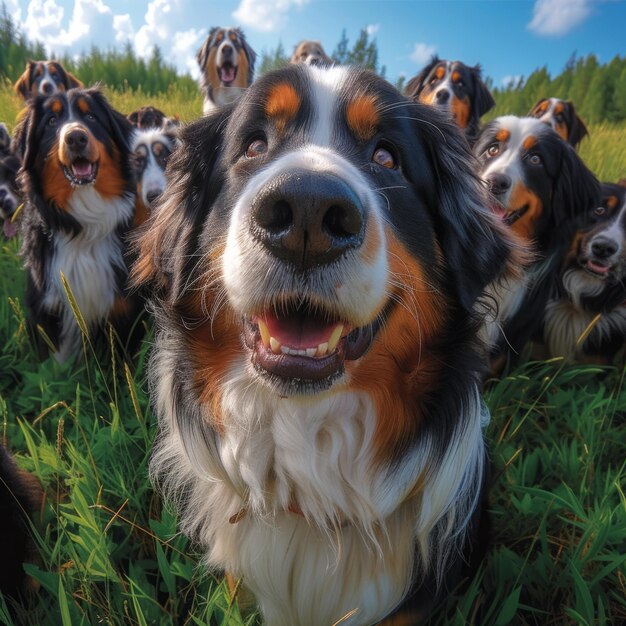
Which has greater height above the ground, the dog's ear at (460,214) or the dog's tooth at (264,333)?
the dog's ear at (460,214)

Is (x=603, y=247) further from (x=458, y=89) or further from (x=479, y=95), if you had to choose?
(x=479, y=95)

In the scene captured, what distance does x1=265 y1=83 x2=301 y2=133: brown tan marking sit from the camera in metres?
1.67

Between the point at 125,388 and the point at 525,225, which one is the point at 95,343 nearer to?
the point at 125,388

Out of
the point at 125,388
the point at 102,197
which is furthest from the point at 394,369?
the point at 102,197

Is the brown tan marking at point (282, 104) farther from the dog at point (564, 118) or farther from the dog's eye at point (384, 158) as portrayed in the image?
the dog at point (564, 118)

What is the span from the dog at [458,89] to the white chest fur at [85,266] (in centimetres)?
359

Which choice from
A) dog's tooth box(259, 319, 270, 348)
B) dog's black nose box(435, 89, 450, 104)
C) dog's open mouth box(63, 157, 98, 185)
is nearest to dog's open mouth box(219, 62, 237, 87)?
dog's black nose box(435, 89, 450, 104)

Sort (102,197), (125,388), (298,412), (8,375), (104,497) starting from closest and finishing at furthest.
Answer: (298,412) < (104,497) < (125,388) < (8,375) < (102,197)

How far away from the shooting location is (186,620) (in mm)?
1765

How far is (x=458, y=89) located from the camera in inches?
222

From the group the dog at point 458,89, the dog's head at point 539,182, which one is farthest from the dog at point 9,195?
the dog's head at point 539,182

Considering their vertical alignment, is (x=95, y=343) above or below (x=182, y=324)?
below

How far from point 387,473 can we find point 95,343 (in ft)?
8.43

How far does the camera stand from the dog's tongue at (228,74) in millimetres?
7758
